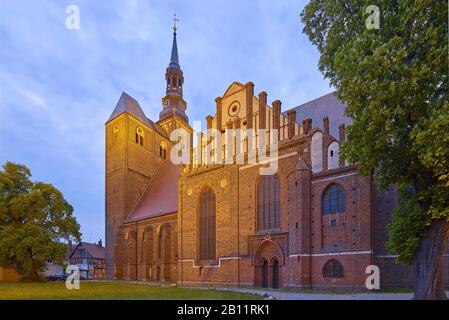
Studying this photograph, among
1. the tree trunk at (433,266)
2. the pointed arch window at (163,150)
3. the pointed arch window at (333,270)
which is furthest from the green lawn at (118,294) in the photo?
the pointed arch window at (163,150)

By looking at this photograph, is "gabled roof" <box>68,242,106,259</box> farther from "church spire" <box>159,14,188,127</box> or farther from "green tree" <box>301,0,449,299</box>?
"green tree" <box>301,0,449,299</box>

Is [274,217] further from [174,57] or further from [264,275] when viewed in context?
[174,57]

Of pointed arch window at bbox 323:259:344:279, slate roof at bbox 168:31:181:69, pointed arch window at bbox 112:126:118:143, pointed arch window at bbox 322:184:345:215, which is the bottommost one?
pointed arch window at bbox 323:259:344:279

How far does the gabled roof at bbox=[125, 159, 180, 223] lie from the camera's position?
37.1m

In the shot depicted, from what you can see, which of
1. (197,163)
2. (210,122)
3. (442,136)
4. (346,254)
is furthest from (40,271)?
(442,136)

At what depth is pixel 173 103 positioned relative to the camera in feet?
172

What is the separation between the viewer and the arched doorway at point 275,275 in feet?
79.1

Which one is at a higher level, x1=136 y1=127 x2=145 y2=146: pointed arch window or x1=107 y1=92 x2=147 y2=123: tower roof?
x1=107 y1=92 x2=147 y2=123: tower roof

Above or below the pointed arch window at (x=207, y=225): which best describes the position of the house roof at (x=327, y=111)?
above

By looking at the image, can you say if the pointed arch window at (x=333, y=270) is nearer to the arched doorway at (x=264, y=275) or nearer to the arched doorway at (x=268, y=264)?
the arched doorway at (x=268, y=264)

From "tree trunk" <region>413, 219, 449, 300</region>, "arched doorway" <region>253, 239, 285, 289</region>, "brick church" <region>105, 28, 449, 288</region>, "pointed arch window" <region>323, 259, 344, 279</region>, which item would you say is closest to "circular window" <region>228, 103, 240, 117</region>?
"brick church" <region>105, 28, 449, 288</region>

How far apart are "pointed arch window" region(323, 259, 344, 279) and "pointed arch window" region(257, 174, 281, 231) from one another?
430 cm

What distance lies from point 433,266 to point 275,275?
13664 millimetres

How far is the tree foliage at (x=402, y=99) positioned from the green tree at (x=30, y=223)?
26224 millimetres
